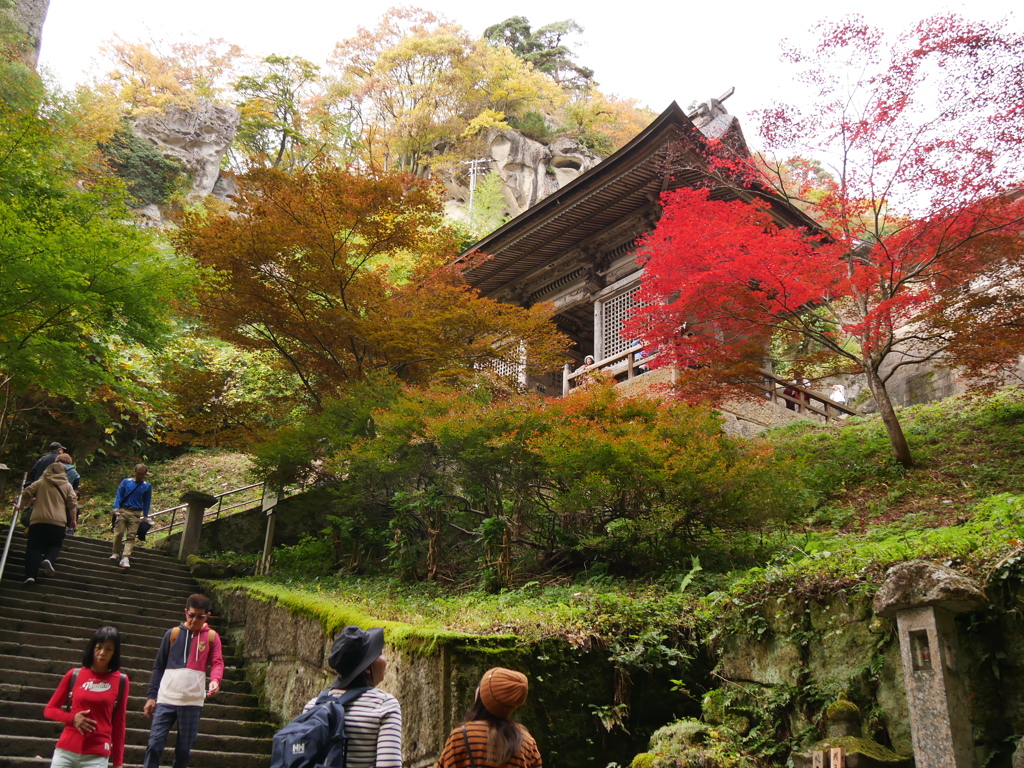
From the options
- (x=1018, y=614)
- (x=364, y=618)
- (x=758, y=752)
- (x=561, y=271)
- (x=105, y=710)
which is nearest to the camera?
(x=1018, y=614)

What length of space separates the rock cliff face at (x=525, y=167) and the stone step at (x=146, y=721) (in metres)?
30.6

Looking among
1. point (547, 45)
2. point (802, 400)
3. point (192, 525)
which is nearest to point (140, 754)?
point (192, 525)

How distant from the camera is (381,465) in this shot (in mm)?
9195

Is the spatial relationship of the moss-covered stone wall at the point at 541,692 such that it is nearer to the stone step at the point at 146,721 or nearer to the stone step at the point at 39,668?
the stone step at the point at 146,721

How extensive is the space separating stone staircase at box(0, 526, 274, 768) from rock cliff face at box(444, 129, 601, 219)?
28158mm

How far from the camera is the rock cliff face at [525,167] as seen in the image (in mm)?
35719

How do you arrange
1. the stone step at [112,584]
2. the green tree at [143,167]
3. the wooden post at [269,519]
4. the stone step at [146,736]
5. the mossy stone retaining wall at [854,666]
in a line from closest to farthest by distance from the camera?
the mossy stone retaining wall at [854,666] → the stone step at [146,736] → the stone step at [112,584] → the wooden post at [269,519] → the green tree at [143,167]

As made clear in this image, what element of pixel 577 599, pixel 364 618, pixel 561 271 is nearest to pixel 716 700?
pixel 577 599

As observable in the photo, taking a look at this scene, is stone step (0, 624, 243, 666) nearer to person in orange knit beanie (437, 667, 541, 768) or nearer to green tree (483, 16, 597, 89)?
person in orange knit beanie (437, 667, 541, 768)

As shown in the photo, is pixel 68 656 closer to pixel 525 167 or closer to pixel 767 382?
pixel 767 382

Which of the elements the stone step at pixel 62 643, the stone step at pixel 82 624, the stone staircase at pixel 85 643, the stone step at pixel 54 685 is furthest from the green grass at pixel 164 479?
the stone step at pixel 54 685

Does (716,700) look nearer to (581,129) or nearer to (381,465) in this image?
(381,465)

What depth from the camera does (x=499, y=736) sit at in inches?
107

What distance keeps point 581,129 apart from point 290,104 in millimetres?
15827
